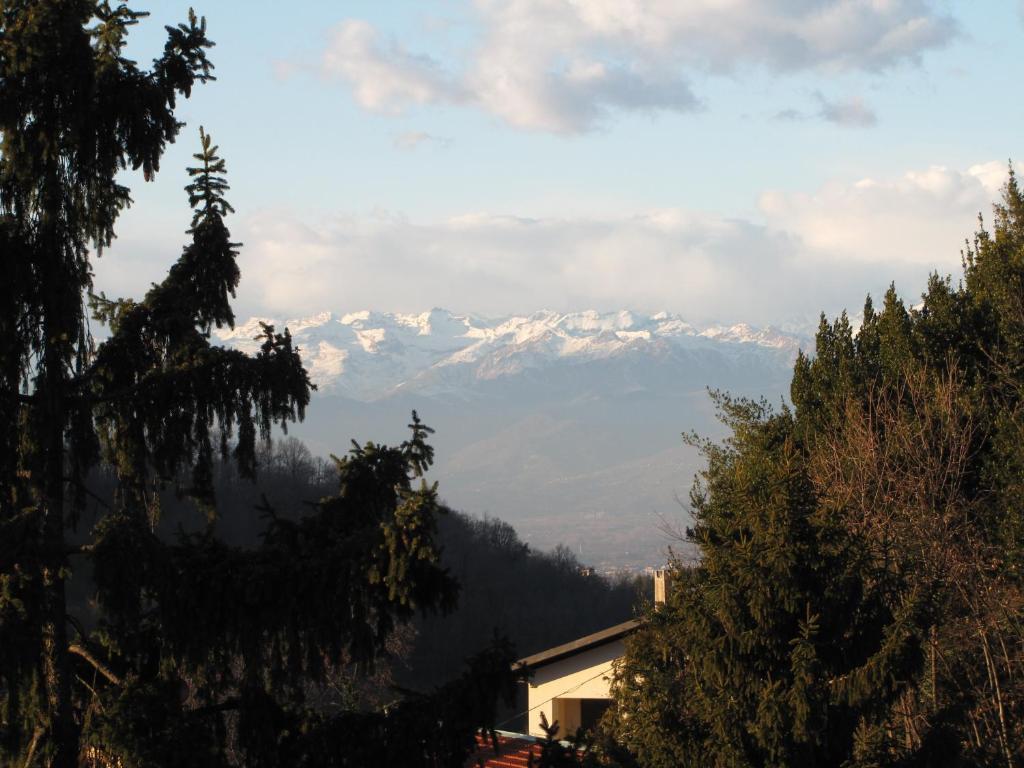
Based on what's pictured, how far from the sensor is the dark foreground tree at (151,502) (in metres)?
7.19

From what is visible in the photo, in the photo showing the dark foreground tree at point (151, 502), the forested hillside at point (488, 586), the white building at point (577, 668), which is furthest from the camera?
the forested hillside at point (488, 586)

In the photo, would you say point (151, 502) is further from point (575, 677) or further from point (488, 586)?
point (488, 586)

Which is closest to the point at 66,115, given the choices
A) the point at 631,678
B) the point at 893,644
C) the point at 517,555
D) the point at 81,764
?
the point at 81,764

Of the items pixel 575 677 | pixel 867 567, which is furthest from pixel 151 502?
pixel 575 677

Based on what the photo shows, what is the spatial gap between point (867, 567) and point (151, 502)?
6.66 m

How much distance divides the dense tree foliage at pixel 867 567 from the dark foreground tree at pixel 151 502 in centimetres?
391

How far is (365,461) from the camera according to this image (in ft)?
26.7

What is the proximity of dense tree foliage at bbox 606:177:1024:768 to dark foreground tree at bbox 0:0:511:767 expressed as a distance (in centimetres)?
391

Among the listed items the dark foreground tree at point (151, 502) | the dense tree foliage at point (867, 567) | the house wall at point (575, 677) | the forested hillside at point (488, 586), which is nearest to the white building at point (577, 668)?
the house wall at point (575, 677)

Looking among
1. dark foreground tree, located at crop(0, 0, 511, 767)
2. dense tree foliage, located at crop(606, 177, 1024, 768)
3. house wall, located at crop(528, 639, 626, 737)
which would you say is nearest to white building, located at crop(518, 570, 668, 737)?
house wall, located at crop(528, 639, 626, 737)

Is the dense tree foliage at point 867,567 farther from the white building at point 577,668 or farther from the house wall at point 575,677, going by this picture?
the house wall at point 575,677

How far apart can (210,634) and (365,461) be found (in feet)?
5.15

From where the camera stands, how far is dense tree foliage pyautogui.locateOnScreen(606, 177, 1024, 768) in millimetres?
10422

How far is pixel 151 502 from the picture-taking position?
8.30 m
